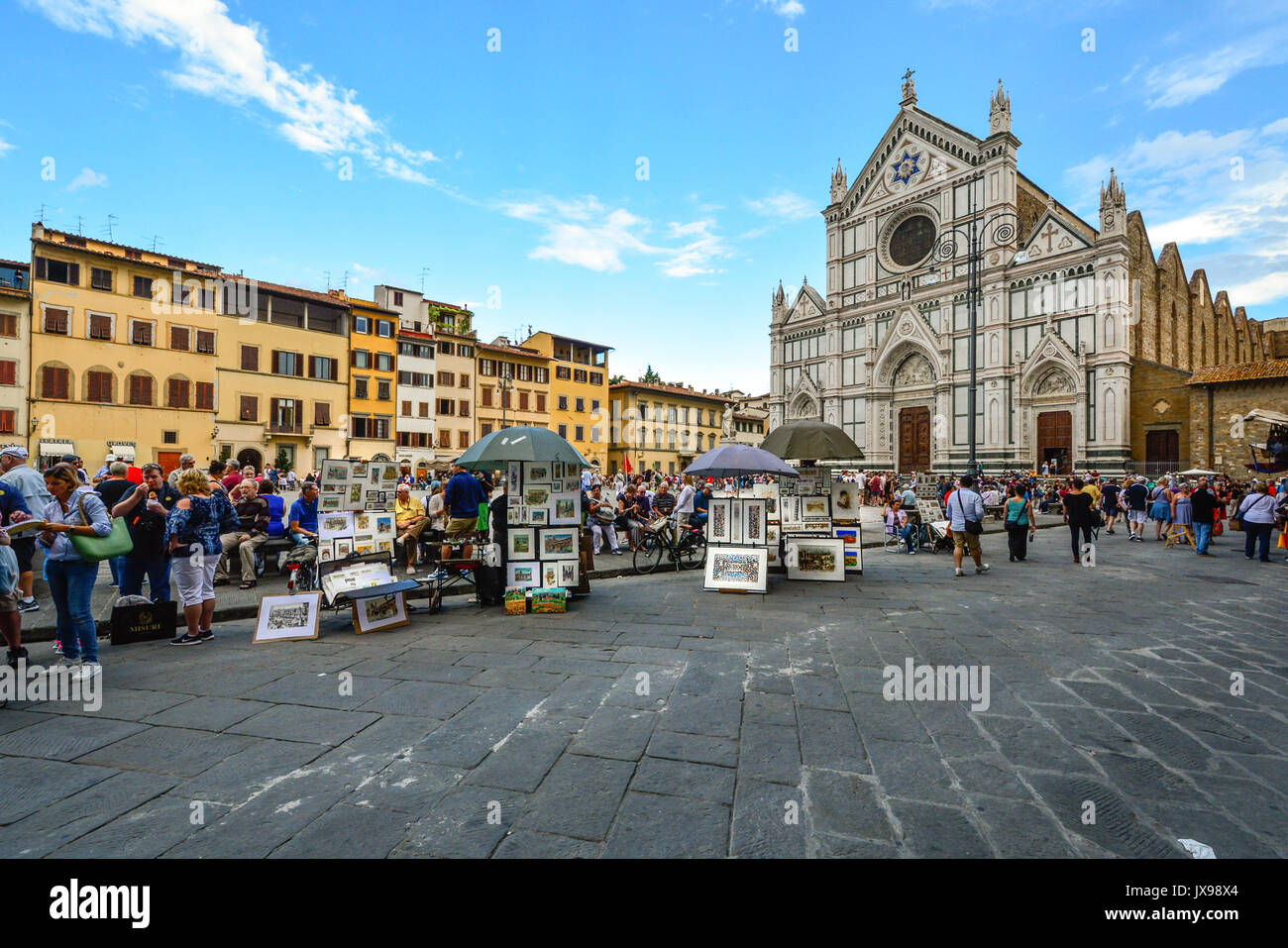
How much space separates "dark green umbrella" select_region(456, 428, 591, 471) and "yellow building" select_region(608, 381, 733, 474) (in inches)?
1500

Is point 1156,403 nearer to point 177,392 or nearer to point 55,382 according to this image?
point 177,392

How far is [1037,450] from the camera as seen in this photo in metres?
30.5

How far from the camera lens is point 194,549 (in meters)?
5.76

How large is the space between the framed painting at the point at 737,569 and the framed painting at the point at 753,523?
111mm

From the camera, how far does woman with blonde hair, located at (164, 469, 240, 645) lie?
574 centimetres

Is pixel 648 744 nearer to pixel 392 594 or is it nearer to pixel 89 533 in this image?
pixel 392 594

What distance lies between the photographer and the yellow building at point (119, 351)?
24.4 m

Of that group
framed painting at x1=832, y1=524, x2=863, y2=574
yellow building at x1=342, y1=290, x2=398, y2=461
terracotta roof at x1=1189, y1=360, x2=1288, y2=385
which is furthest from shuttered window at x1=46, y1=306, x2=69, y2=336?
terracotta roof at x1=1189, y1=360, x2=1288, y2=385

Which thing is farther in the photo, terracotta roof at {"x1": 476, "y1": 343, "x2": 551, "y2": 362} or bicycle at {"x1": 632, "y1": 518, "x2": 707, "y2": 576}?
terracotta roof at {"x1": 476, "y1": 343, "x2": 551, "y2": 362}

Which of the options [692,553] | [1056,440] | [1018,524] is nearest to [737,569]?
[692,553]

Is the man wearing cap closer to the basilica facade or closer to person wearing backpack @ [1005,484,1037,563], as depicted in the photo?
person wearing backpack @ [1005,484,1037,563]

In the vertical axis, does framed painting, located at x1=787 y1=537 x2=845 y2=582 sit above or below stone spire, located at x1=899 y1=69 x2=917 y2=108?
below

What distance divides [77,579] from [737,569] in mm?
7039
